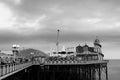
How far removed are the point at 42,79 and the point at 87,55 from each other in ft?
67.0

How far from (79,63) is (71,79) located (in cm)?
776

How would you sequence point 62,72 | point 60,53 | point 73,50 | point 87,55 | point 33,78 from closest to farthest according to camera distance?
point 33,78 < point 62,72 < point 87,55 < point 60,53 < point 73,50

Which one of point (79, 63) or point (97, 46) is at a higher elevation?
point (97, 46)

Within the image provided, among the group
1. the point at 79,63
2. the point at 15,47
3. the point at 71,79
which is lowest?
the point at 71,79

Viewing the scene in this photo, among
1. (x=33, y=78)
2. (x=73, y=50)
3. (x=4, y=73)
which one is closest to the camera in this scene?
(x=4, y=73)

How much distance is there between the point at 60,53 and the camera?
70.6 m

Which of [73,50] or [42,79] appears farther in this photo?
[73,50]

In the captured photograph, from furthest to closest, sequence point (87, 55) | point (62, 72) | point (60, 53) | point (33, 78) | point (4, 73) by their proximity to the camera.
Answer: point (60, 53) → point (87, 55) → point (62, 72) → point (33, 78) → point (4, 73)

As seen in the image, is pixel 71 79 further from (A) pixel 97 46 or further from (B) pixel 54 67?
(A) pixel 97 46

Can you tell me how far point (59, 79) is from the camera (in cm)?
4894

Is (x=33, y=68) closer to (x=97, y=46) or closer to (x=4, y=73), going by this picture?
(x=4, y=73)

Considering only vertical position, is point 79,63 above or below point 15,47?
below

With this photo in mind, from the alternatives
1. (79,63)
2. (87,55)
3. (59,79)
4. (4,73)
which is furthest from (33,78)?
(4,73)

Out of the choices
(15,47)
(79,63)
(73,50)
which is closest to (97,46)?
(73,50)
